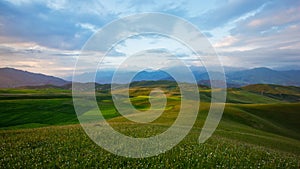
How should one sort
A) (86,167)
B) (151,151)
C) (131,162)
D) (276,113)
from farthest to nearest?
(276,113) → (151,151) → (131,162) → (86,167)

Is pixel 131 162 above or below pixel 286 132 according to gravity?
above

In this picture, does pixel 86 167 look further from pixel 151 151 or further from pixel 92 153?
pixel 151 151

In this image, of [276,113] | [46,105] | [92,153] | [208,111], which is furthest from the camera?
[46,105]

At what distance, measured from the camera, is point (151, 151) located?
55.2ft

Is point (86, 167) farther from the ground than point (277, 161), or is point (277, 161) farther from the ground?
point (86, 167)

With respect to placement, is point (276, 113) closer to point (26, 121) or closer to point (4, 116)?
point (26, 121)

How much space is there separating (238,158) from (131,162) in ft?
24.9

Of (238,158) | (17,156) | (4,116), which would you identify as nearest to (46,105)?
(4,116)

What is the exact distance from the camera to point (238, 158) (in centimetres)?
1612

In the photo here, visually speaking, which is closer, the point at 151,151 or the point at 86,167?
the point at 86,167

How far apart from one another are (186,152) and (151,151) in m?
2.56

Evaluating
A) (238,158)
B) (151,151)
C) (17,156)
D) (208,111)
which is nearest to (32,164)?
(17,156)

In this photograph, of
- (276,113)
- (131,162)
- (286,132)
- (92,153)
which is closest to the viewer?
(131,162)

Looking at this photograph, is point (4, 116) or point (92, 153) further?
point (4, 116)
